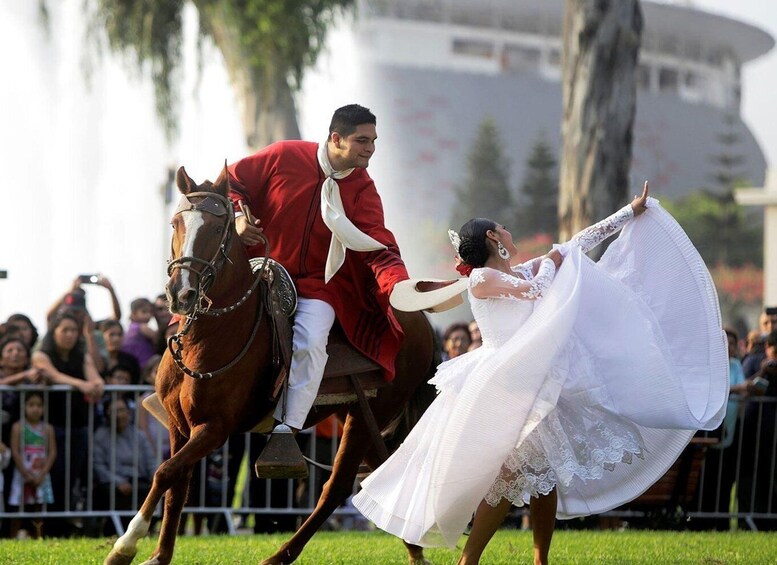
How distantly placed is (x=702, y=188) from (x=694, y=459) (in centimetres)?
5560

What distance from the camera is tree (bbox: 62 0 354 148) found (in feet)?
71.6

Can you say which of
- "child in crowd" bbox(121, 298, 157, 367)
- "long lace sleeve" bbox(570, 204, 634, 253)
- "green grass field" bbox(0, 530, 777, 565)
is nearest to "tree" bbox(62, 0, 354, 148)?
"child in crowd" bbox(121, 298, 157, 367)

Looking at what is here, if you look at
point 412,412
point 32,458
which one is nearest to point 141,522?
point 412,412

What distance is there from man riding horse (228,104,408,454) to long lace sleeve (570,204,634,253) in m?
1.11

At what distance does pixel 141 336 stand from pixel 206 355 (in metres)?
6.26

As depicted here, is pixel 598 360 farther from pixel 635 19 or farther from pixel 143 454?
pixel 635 19

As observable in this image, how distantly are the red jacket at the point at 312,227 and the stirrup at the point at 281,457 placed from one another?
875 mm

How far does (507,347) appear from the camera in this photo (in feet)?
23.4

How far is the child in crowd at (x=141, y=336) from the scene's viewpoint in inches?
531

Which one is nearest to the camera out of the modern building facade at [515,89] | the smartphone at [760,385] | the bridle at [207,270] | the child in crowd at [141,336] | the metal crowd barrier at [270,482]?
the bridle at [207,270]

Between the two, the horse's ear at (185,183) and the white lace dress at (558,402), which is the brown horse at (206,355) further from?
the white lace dress at (558,402)

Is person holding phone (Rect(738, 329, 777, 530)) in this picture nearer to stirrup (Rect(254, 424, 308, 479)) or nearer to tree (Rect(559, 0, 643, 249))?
tree (Rect(559, 0, 643, 249))

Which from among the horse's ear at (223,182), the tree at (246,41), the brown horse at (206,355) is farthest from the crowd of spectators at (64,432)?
the tree at (246,41)

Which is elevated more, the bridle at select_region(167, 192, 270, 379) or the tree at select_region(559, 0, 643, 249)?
the tree at select_region(559, 0, 643, 249)
